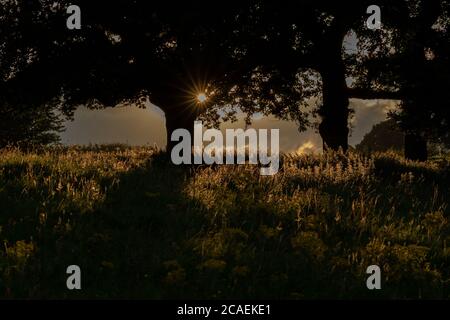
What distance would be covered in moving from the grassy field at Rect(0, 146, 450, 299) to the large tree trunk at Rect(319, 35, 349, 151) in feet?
37.9

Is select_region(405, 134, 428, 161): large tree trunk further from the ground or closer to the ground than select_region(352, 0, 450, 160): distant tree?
closer to the ground

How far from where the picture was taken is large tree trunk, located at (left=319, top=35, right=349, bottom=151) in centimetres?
2277

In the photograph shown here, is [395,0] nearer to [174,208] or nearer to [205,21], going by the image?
[205,21]

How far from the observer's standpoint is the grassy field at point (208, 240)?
6.02 meters

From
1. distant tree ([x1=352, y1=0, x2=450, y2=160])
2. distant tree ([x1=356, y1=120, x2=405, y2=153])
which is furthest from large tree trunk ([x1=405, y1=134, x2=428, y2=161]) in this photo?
distant tree ([x1=356, y1=120, x2=405, y2=153])

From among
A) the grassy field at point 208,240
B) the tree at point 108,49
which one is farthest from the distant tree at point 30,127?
the grassy field at point 208,240

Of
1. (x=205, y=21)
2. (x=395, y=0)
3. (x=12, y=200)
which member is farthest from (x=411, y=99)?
(x=12, y=200)

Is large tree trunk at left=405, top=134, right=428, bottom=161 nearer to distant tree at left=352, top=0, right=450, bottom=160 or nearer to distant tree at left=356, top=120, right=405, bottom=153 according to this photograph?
distant tree at left=352, top=0, right=450, bottom=160

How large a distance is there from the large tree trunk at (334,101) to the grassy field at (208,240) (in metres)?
11.6

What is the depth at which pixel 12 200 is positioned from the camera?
8.51 meters

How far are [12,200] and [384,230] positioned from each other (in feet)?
17.9

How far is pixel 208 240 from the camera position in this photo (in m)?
7.09

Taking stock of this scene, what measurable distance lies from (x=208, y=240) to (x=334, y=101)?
1689cm

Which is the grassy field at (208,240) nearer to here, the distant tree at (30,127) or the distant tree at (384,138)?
the distant tree at (30,127)
